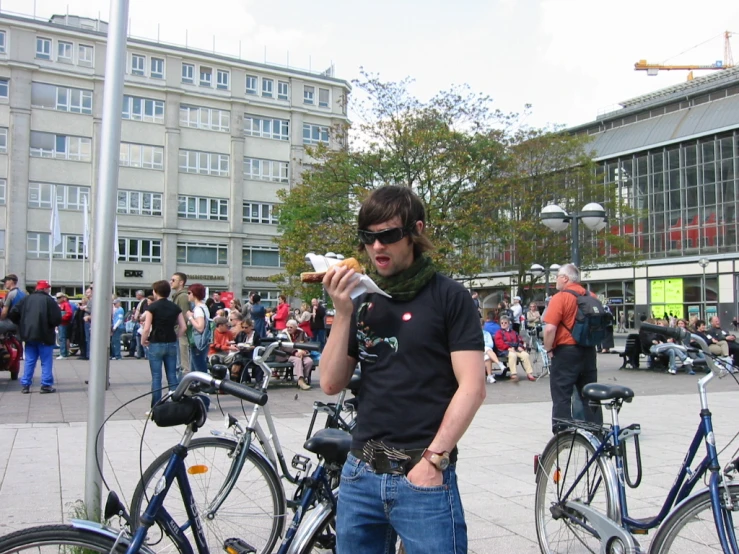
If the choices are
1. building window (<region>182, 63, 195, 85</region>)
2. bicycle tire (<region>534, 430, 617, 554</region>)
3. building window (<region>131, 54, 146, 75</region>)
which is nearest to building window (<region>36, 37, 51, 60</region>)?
building window (<region>131, 54, 146, 75</region>)

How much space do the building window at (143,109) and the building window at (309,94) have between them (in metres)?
11.7

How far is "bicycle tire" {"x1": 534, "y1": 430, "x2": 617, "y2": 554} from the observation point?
12.3 ft

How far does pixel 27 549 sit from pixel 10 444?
5.70 metres

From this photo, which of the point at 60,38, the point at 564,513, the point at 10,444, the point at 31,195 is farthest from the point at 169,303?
the point at 60,38

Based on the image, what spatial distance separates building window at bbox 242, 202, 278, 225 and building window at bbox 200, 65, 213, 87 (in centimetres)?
921

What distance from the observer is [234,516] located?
12.3 feet

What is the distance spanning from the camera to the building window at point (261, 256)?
5519 cm

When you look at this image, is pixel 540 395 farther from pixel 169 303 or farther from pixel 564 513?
pixel 564 513

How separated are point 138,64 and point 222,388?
174 ft

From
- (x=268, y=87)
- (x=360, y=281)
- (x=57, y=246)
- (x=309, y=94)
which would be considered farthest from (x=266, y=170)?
(x=360, y=281)

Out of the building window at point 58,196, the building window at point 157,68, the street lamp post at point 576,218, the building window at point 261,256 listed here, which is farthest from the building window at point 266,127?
the street lamp post at point 576,218

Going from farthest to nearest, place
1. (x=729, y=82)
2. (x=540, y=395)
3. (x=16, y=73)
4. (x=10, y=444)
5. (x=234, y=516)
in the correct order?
1. (x=729, y=82)
2. (x=16, y=73)
3. (x=540, y=395)
4. (x=10, y=444)
5. (x=234, y=516)

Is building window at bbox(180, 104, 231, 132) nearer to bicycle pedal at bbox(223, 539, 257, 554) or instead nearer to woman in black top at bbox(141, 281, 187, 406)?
woman in black top at bbox(141, 281, 187, 406)

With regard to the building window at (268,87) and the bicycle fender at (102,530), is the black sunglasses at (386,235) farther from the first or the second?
the building window at (268,87)
